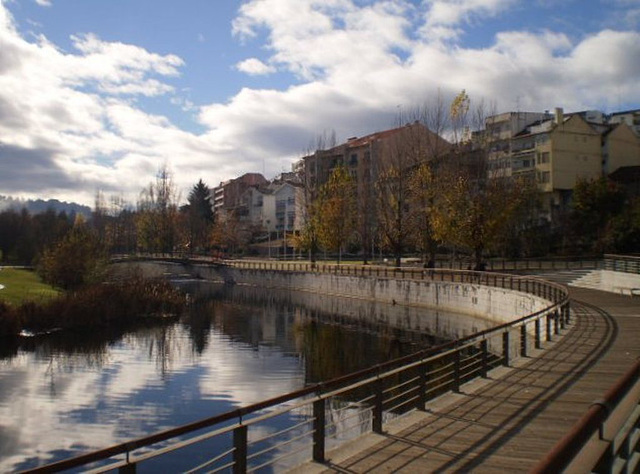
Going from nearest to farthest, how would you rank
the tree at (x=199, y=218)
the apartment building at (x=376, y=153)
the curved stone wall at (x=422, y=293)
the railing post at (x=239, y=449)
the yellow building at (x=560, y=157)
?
1. the railing post at (x=239, y=449)
2. the curved stone wall at (x=422, y=293)
3. the apartment building at (x=376, y=153)
4. the yellow building at (x=560, y=157)
5. the tree at (x=199, y=218)

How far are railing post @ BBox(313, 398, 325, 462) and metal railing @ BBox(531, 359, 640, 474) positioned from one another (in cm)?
405

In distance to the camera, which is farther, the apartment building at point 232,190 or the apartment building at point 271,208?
the apartment building at point 232,190

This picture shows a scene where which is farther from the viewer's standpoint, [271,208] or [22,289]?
[271,208]

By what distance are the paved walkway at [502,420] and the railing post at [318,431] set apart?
20 centimetres

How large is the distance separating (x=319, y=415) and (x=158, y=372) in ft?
52.7

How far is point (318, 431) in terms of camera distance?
8.15m

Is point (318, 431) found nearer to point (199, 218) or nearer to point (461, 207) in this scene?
point (461, 207)

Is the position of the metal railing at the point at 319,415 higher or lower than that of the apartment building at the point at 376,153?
lower

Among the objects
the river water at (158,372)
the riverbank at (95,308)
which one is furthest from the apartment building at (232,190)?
the river water at (158,372)

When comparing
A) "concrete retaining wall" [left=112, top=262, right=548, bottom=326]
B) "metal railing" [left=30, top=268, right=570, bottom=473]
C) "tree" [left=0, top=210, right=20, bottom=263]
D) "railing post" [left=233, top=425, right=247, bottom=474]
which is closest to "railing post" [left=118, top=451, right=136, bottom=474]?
"metal railing" [left=30, top=268, right=570, bottom=473]

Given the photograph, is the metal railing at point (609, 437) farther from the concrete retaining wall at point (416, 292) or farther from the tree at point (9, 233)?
the tree at point (9, 233)

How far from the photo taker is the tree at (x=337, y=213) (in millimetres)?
64312

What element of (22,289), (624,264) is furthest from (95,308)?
(624,264)

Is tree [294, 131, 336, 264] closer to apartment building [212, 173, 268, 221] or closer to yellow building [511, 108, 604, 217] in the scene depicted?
yellow building [511, 108, 604, 217]
